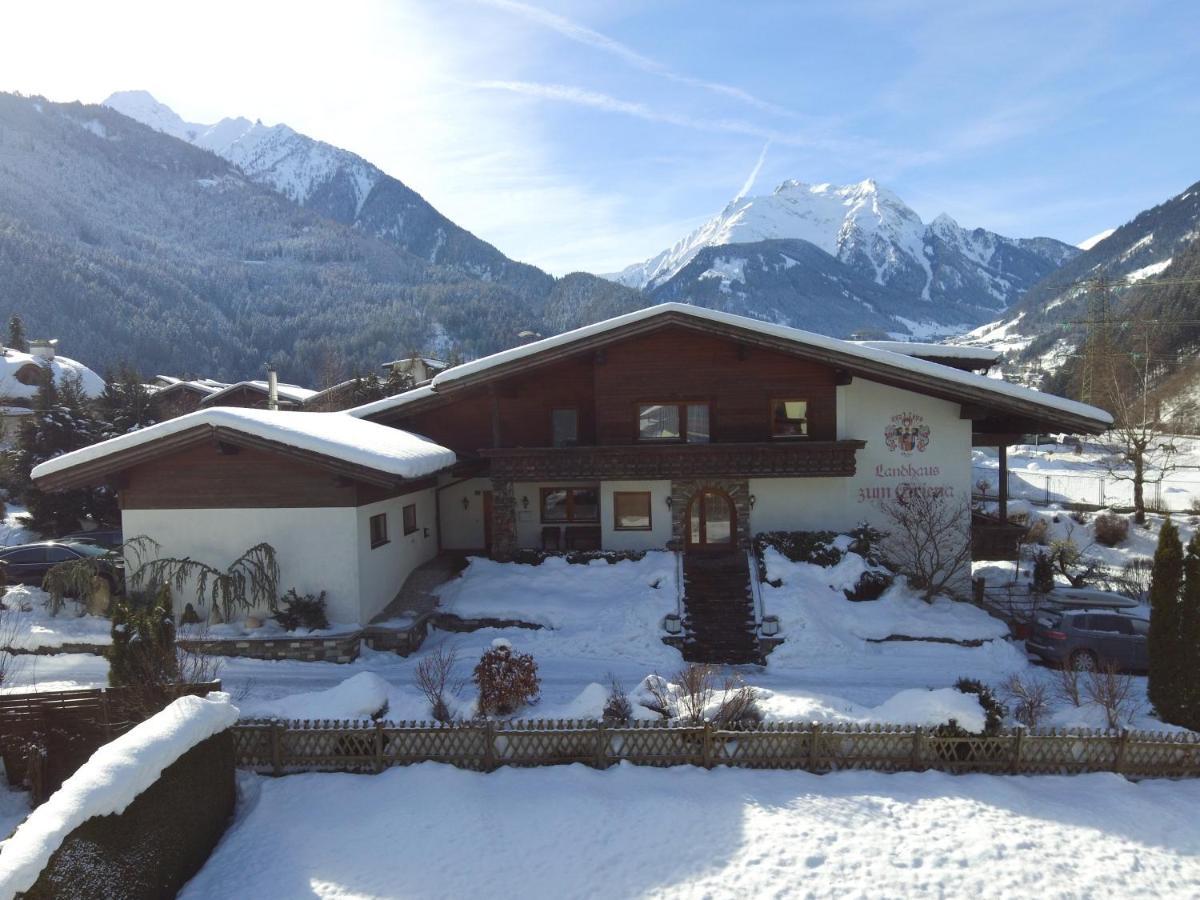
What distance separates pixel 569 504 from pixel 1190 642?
48.0ft

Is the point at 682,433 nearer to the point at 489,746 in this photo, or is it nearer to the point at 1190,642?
the point at 489,746

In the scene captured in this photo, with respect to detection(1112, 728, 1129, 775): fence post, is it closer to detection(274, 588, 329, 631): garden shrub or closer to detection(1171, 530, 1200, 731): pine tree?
detection(1171, 530, 1200, 731): pine tree

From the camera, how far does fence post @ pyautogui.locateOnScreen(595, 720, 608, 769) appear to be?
33.9 feet

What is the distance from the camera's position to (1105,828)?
9.04 meters

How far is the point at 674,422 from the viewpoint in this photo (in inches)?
803

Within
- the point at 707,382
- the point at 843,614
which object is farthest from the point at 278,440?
the point at 843,614

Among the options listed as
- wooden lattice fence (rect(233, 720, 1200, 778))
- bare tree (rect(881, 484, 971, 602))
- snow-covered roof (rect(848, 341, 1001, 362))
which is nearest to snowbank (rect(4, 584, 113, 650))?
wooden lattice fence (rect(233, 720, 1200, 778))

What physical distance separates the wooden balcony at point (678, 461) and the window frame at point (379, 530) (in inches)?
139

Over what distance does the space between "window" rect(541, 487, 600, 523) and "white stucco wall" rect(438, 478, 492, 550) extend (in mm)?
2664

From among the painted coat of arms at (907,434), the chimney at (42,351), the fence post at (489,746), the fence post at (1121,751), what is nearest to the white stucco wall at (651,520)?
the painted coat of arms at (907,434)

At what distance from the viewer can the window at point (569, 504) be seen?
69.2 ft

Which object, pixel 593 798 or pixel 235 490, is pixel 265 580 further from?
pixel 593 798

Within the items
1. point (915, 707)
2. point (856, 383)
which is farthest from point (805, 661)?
point (856, 383)

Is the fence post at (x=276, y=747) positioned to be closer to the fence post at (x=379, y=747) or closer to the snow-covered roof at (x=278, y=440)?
the fence post at (x=379, y=747)
